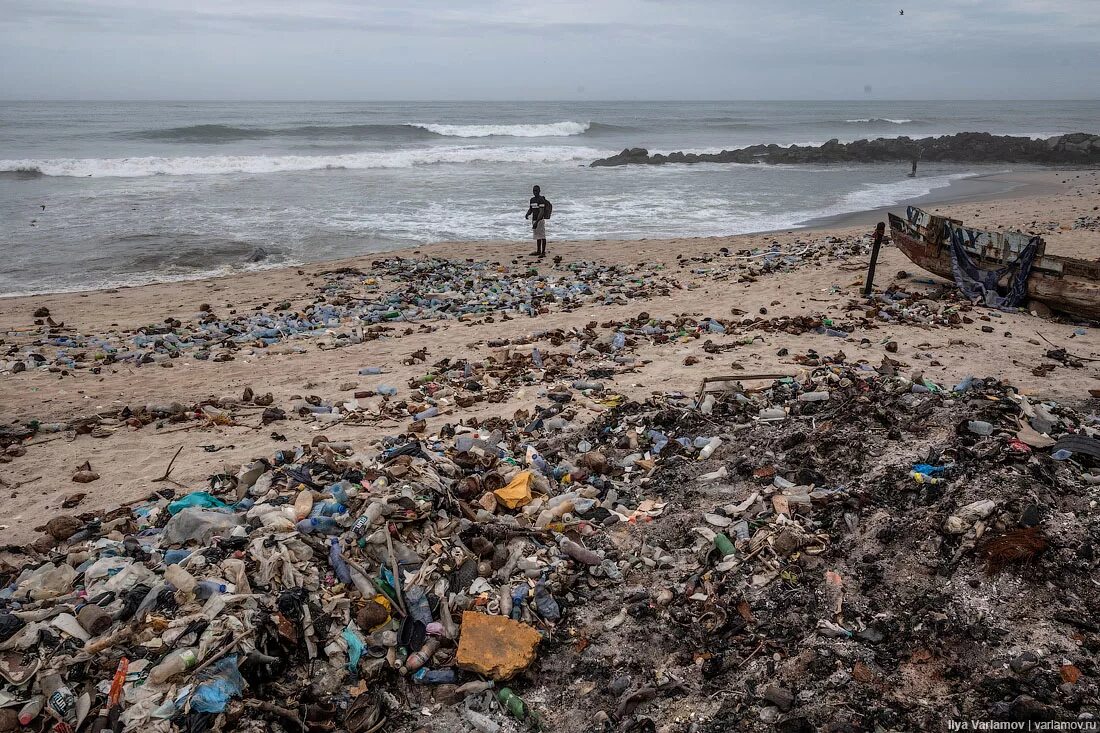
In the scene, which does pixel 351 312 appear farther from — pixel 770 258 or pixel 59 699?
pixel 770 258

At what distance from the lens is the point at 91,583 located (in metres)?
3.57

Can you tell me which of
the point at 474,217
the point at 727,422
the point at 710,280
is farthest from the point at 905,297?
the point at 474,217

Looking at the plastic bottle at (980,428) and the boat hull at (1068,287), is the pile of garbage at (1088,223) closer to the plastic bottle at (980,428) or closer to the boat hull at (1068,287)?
the boat hull at (1068,287)

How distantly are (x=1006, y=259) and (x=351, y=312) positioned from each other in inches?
346

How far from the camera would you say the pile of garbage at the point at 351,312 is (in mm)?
8070

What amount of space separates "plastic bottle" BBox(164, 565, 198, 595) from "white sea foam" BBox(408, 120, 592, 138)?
142 feet

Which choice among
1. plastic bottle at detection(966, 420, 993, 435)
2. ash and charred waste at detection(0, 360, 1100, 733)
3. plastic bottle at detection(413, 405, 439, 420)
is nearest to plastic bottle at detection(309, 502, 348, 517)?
ash and charred waste at detection(0, 360, 1100, 733)

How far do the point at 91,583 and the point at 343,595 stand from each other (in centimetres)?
136

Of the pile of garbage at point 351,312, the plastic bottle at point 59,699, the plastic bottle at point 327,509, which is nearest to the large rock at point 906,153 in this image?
the pile of garbage at point 351,312

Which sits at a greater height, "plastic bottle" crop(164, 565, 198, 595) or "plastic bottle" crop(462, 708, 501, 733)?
"plastic bottle" crop(164, 565, 198, 595)

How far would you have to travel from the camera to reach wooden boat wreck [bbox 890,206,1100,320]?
7.77m

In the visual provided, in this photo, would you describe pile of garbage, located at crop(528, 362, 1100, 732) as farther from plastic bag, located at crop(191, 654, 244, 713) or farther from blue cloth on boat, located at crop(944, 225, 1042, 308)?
blue cloth on boat, located at crop(944, 225, 1042, 308)

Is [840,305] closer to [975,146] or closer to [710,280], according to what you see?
[710,280]

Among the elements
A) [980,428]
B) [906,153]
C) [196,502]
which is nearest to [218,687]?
[196,502]
